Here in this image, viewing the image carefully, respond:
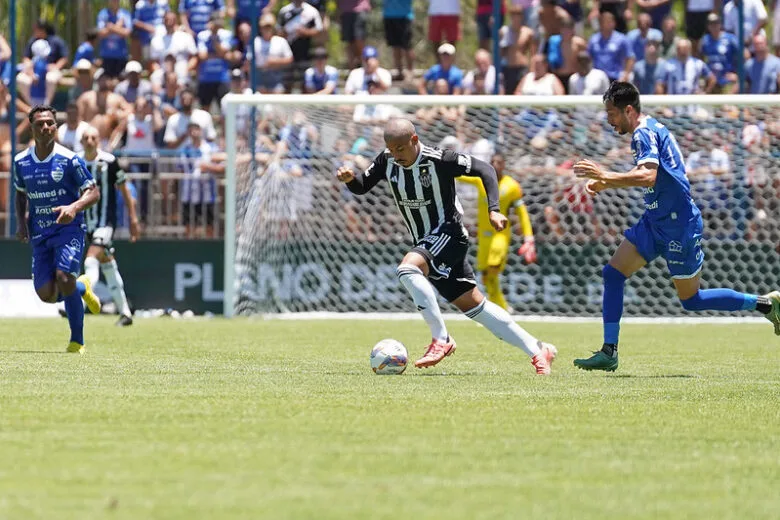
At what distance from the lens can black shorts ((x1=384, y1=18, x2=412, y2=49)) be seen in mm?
22625

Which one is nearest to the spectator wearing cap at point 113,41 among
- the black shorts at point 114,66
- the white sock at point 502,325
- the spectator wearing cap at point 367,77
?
the black shorts at point 114,66

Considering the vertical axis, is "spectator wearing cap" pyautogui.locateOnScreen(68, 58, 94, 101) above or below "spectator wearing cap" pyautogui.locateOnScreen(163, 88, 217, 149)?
above

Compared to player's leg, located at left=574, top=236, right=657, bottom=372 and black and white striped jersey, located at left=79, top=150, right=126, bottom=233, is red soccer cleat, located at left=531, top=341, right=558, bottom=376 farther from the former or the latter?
black and white striped jersey, located at left=79, top=150, right=126, bottom=233

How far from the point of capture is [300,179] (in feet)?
67.1

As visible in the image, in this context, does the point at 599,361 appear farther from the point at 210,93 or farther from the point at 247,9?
the point at 247,9

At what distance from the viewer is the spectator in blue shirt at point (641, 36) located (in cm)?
2103

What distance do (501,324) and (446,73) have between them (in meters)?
11.6

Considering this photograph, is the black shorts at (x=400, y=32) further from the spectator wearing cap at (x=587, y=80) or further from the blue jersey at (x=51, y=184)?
the blue jersey at (x=51, y=184)

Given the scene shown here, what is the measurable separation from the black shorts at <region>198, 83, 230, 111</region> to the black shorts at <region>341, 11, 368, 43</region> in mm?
2316

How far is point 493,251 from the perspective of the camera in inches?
717

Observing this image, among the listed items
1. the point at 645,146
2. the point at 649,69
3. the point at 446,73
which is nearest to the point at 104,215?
the point at 446,73

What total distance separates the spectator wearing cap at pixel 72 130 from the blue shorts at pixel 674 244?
10935 mm

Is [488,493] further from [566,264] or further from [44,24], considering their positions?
[44,24]

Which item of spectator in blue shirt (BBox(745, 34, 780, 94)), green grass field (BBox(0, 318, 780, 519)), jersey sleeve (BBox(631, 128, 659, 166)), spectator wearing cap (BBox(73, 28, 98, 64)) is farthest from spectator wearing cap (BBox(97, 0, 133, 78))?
jersey sleeve (BBox(631, 128, 659, 166))
